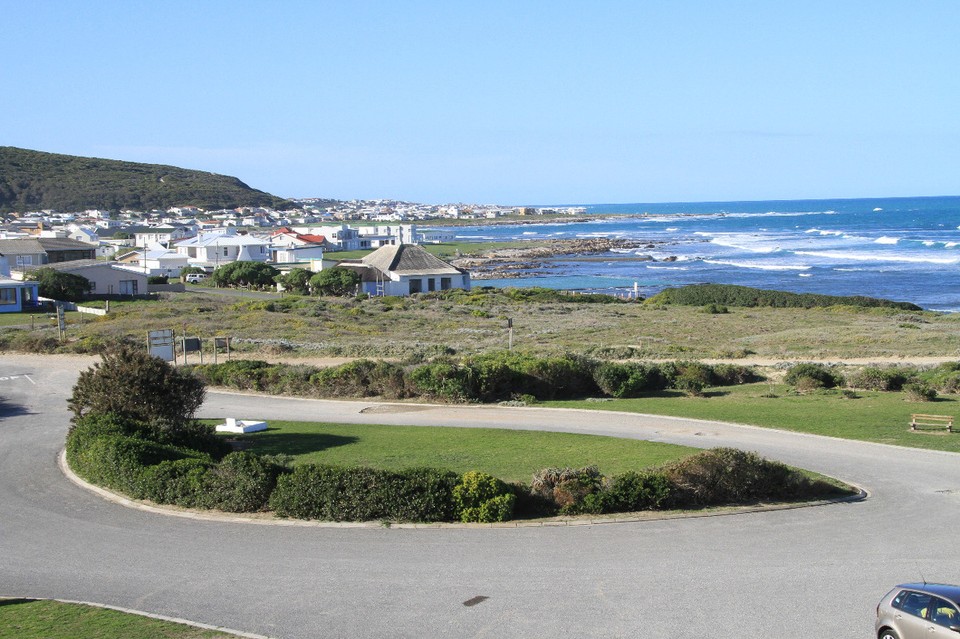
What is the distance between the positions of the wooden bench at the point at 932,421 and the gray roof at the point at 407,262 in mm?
50003

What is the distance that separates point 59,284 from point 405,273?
77.3ft

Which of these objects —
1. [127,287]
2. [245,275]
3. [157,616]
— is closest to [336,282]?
[245,275]

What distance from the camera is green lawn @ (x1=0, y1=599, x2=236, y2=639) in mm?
11334

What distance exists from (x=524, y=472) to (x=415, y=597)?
652cm

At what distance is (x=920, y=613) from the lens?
31.3 ft

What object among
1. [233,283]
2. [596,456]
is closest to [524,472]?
[596,456]

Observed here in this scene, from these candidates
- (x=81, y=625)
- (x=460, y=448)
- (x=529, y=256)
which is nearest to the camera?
(x=81, y=625)

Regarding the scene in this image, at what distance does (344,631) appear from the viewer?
11.6 m

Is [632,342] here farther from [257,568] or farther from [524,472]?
[257,568]

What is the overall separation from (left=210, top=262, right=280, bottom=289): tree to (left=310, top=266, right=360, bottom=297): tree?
821 centimetres

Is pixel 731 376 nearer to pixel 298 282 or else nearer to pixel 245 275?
pixel 298 282

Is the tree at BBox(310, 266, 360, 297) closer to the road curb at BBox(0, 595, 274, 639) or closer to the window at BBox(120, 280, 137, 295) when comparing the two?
the window at BBox(120, 280, 137, 295)

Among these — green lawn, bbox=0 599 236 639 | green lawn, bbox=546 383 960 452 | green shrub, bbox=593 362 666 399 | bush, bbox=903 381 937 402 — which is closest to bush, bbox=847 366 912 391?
green lawn, bbox=546 383 960 452

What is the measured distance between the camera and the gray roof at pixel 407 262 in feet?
235
